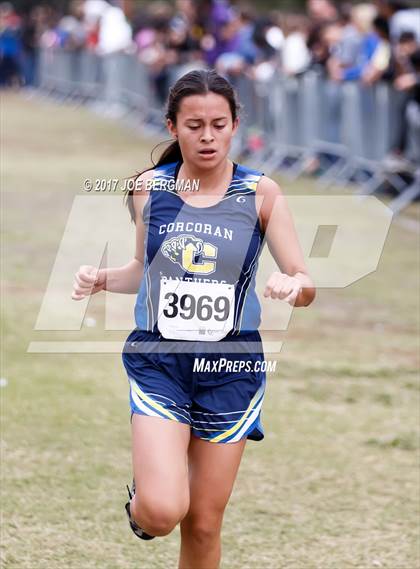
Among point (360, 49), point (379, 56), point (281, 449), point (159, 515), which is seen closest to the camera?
point (159, 515)

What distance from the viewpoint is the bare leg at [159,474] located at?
3777 mm

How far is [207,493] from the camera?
396cm

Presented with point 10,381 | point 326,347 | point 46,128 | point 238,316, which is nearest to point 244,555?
point 238,316

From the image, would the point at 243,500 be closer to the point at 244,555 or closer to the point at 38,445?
the point at 244,555

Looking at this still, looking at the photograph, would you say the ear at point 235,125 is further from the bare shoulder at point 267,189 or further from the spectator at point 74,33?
the spectator at point 74,33

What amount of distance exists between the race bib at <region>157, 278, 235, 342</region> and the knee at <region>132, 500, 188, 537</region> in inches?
22.1

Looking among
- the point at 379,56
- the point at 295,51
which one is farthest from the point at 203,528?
the point at 295,51

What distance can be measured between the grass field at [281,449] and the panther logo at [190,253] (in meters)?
1.38

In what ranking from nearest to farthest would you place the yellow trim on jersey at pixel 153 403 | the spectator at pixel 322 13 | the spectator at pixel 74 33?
1. the yellow trim on jersey at pixel 153 403
2. the spectator at pixel 322 13
3. the spectator at pixel 74 33

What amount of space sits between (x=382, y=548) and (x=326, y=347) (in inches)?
133

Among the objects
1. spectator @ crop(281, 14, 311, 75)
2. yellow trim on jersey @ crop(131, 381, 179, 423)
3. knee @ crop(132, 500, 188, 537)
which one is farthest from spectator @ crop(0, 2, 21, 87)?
knee @ crop(132, 500, 188, 537)

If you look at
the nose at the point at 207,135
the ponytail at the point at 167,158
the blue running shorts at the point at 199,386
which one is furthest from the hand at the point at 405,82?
the blue running shorts at the point at 199,386

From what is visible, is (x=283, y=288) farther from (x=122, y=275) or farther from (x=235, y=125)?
(x=122, y=275)

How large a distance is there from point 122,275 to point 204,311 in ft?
1.57
